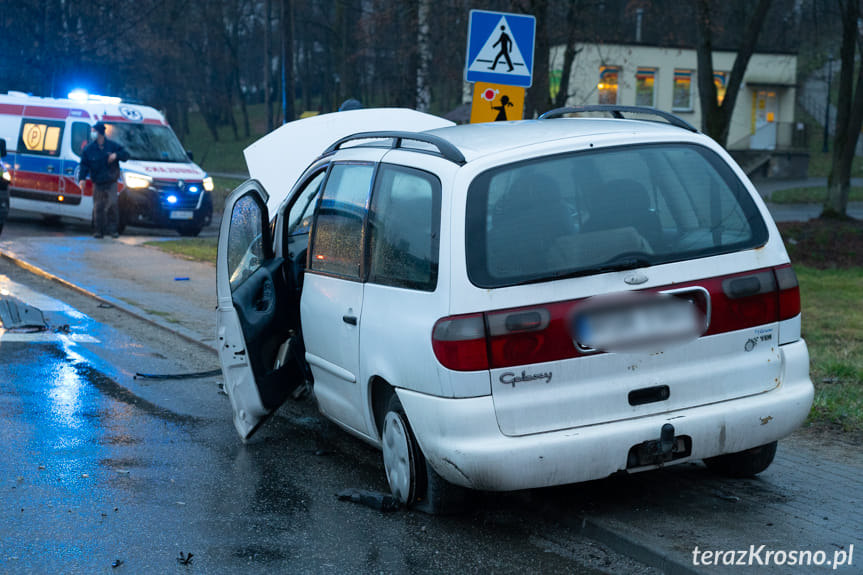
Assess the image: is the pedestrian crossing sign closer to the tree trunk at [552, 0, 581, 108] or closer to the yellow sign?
the yellow sign

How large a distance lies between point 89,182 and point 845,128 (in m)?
15.1

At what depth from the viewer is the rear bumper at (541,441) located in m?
4.55

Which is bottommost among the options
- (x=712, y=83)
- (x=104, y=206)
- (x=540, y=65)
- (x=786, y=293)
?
(x=104, y=206)

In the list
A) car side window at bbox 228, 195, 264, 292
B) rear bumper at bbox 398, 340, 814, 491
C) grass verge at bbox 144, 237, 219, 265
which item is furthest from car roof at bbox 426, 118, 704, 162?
grass verge at bbox 144, 237, 219, 265

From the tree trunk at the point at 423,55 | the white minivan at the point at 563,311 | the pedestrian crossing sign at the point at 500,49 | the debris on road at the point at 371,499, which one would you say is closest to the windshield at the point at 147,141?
the tree trunk at the point at 423,55

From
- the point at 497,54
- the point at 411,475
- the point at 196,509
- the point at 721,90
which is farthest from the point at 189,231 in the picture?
the point at 721,90

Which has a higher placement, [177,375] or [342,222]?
[342,222]

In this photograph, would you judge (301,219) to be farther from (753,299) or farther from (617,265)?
(753,299)

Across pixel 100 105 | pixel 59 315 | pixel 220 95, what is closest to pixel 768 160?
pixel 220 95

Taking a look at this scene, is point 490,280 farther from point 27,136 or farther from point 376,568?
point 27,136

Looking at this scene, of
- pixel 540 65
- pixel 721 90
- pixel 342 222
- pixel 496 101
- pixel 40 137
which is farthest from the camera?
pixel 721 90

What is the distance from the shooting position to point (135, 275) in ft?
46.5

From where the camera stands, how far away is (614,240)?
4.77m

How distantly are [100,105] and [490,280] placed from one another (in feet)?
60.3
